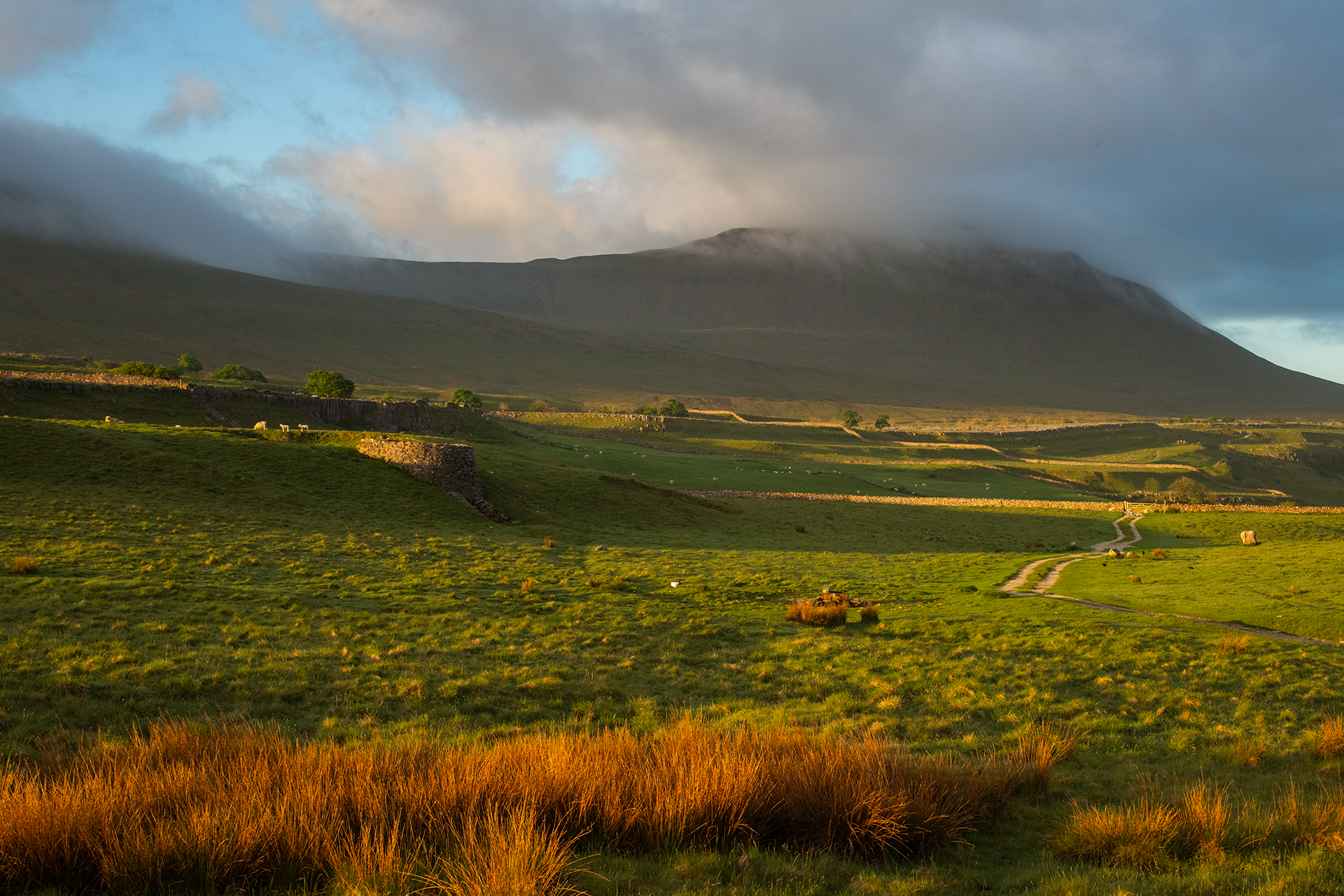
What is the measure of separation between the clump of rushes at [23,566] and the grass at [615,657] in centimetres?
24

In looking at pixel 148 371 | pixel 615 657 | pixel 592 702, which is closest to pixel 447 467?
pixel 615 657

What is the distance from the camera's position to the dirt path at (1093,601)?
1652 cm

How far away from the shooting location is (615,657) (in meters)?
13.2

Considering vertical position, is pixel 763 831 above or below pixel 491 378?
below

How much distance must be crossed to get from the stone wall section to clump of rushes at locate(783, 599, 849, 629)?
55.4ft

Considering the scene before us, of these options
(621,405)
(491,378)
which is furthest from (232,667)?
(491,378)

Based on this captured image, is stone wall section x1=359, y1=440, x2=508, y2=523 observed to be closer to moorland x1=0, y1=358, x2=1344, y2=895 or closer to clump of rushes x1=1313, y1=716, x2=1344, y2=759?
moorland x1=0, y1=358, x2=1344, y2=895

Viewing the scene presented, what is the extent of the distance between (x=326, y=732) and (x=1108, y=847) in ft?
26.3

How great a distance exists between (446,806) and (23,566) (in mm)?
13729

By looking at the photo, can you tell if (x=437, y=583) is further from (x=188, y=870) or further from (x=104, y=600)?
(x=188, y=870)

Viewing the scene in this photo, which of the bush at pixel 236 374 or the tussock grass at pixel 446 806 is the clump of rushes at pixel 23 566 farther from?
the bush at pixel 236 374

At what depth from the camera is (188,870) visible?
16.2 feet

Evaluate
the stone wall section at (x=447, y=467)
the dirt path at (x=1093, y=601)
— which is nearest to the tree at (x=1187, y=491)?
the dirt path at (x=1093, y=601)

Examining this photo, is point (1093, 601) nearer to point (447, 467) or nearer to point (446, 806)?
point (446, 806)
